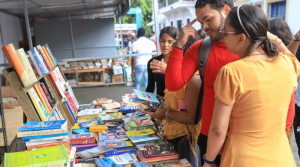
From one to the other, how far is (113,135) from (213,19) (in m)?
1.49

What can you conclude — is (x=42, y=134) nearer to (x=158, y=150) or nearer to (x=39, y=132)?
(x=39, y=132)

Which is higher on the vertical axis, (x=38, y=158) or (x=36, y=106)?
(x=36, y=106)

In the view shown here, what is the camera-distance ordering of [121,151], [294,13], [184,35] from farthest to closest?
[294,13] → [121,151] → [184,35]

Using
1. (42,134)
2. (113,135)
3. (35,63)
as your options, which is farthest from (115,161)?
(35,63)

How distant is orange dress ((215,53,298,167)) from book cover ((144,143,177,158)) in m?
0.71

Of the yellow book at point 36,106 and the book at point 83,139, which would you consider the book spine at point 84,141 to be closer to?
the book at point 83,139

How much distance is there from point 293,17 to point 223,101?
9052mm

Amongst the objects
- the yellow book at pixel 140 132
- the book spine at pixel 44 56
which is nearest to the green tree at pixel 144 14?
the book spine at pixel 44 56

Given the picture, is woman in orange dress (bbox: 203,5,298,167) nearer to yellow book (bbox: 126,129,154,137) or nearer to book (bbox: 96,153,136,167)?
book (bbox: 96,153,136,167)

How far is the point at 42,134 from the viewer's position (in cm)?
166

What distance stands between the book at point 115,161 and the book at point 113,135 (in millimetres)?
468

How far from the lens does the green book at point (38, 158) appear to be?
4.33 ft

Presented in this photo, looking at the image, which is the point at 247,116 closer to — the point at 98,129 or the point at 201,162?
the point at 201,162

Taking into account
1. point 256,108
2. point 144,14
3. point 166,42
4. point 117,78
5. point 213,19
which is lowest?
point 117,78
